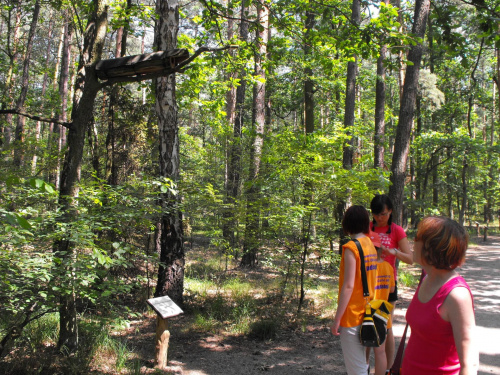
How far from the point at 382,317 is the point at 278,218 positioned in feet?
12.3

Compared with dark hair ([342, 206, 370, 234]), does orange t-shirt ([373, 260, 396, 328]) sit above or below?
below

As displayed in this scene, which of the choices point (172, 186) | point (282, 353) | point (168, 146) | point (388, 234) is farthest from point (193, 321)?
point (388, 234)

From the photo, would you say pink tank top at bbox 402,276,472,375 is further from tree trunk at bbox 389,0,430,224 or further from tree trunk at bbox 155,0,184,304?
tree trunk at bbox 389,0,430,224

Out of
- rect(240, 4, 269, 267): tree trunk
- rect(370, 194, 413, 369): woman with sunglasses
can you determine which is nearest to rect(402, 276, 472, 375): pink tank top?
rect(370, 194, 413, 369): woman with sunglasses

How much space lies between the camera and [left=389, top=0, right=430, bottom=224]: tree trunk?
745 cm

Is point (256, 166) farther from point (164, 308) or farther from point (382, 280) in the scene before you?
point (382, 280)

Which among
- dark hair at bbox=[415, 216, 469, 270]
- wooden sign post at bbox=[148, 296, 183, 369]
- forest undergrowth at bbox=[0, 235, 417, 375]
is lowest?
forest undergrowth at bbox=[0, 235, 417, 375]

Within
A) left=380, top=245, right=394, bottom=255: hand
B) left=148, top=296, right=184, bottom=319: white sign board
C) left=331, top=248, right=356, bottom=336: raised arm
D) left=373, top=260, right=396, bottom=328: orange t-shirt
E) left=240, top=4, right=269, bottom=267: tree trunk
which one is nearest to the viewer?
left=331, top=248, right=356, bottom=336: raised arm

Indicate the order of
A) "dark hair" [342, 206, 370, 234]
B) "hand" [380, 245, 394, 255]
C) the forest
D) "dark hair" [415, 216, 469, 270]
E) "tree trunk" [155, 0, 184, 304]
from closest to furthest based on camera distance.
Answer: "dark hair" [415, 216, 469, 270], "dark hair" [342, 206, 370, 234], "hand" [380, 245, 394, 255], the forest, "tree trunk" [155, 0, 184, 304]

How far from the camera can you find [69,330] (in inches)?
177

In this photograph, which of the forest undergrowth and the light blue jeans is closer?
the light blue jeans

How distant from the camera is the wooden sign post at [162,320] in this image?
14.0 feet

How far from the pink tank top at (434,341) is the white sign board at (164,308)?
2979 millimetres

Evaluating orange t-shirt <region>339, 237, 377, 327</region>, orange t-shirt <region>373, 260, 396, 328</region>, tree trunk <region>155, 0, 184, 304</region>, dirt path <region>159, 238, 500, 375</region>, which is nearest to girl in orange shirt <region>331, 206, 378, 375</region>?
orange t-shirt <region>339, 237, 377, 327</region>
